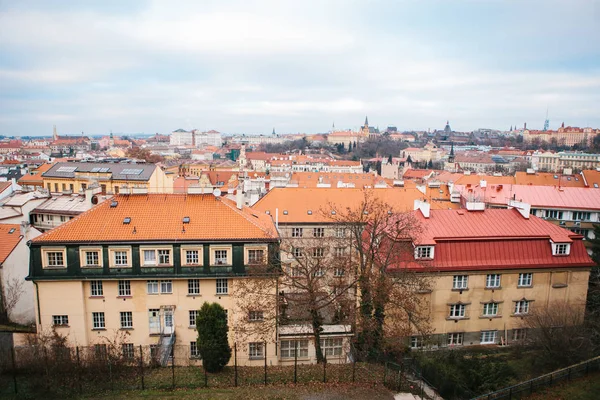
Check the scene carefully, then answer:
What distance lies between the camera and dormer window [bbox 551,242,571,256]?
3170 centimetres

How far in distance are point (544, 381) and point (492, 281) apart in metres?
11.1

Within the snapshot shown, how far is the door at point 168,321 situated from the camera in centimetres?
2820

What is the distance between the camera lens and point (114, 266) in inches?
1094

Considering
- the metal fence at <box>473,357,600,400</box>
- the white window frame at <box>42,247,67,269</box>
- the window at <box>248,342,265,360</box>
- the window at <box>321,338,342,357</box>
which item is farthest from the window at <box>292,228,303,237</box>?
the metal fence at <box>473,357,600,400</box>

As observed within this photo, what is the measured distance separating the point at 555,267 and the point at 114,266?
2888 cm

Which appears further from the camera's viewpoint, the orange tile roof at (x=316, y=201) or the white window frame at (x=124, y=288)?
the orange tile roof at (x=316, y=201)

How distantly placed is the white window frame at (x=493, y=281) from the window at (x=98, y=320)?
24.7 metres

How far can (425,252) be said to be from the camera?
31.0 metres

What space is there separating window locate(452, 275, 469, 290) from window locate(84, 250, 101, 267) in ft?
74.1

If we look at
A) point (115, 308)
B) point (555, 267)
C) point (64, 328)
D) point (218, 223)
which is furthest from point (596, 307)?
point (64, 328)

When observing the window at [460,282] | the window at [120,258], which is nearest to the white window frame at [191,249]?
the window at [120,258]

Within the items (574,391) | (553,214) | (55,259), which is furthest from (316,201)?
(574,391)

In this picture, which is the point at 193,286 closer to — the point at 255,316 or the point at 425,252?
the point at 255,316

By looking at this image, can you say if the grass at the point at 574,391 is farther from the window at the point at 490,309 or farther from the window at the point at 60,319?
the window at the point at 60,319
